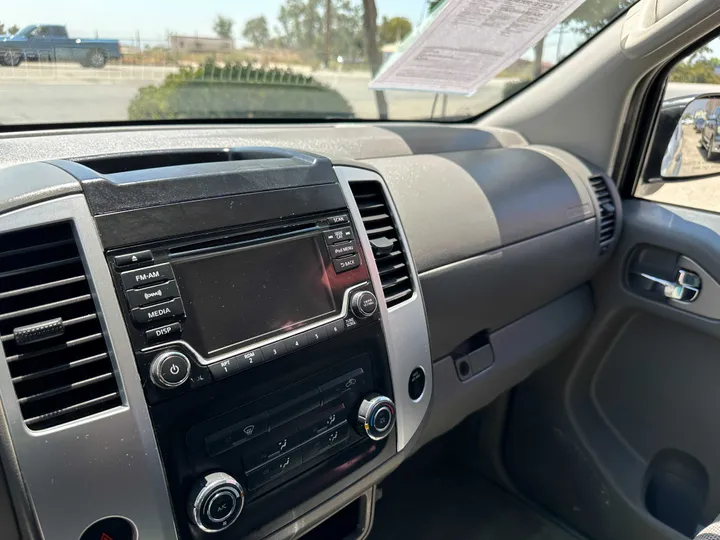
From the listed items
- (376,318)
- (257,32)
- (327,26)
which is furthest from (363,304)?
(327,26)

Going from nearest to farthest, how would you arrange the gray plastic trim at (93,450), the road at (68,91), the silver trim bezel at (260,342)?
the gray plastic trim at (93,450) < the silver trim bezel at (260,342) < the road at (68,91)

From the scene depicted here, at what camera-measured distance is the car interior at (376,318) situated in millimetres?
865

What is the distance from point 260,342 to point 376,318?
27 cm

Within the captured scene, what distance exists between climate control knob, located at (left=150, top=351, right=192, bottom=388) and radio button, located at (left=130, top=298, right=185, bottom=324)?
0.05 metres

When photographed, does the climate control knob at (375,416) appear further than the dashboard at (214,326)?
Yes

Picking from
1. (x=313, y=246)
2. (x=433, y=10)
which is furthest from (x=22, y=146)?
(x=433, y=10)

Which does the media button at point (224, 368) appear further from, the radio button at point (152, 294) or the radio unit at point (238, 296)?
the radio button at point (152, 294)

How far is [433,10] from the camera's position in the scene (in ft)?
5.21

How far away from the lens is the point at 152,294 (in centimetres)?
90

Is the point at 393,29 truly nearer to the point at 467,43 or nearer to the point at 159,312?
the point at 467,43

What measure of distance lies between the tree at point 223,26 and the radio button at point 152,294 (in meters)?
1.00

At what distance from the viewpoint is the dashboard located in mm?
842

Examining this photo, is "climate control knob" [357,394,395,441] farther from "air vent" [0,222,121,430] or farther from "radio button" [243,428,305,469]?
"air vent" [0,222,121,430]

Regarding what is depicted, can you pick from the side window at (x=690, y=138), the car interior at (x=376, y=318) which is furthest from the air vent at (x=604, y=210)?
the side window at (x=690, y=138)
